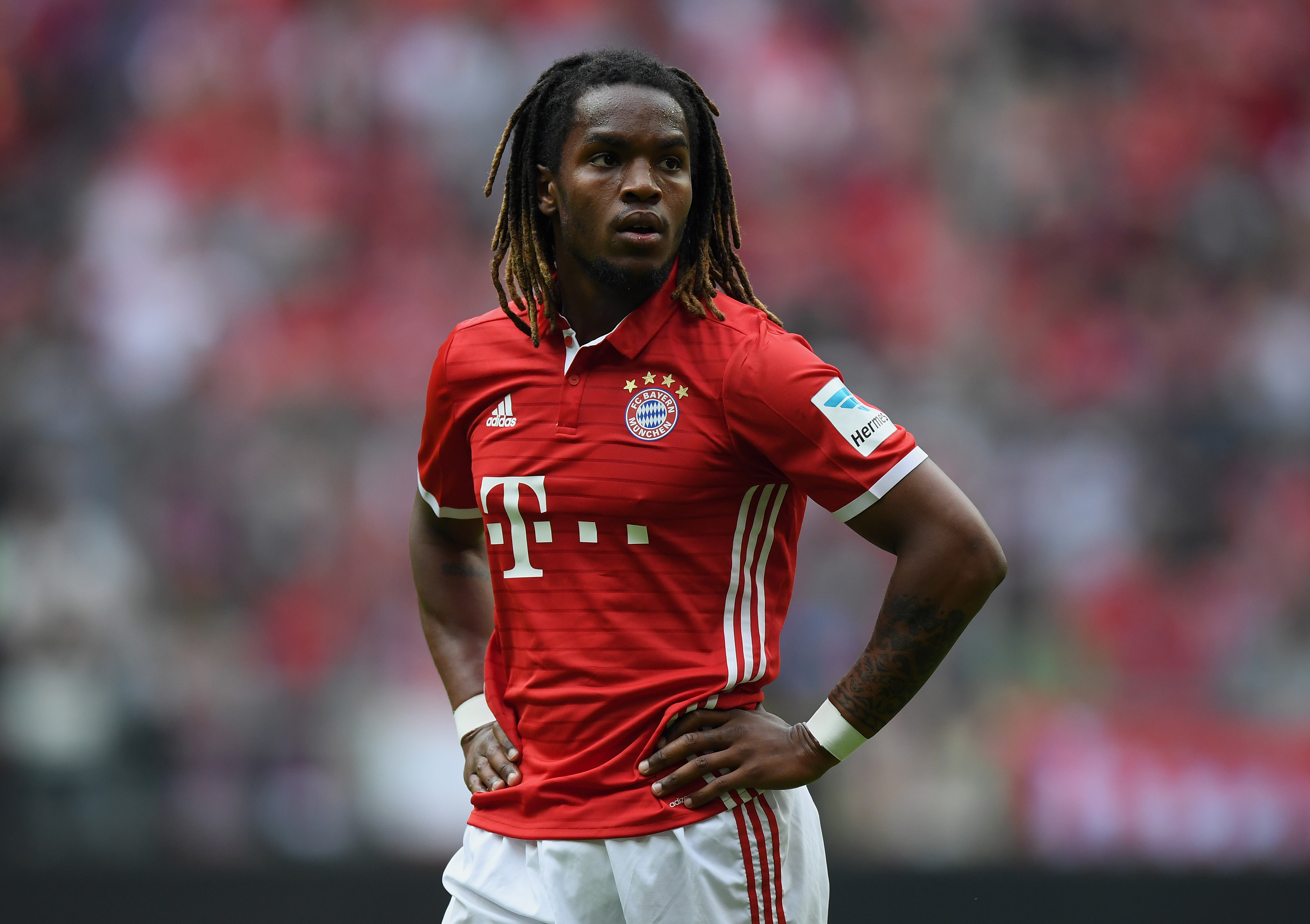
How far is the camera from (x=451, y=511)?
10.5 ft

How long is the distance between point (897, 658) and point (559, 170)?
3.67ft

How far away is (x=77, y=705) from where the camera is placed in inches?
271

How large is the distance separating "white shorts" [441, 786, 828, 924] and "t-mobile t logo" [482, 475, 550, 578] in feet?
1.59

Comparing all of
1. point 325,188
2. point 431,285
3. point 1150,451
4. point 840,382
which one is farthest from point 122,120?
point 840,382

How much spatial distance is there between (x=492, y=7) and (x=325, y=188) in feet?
5.72

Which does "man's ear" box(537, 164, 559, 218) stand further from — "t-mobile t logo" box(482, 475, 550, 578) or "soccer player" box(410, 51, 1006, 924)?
"t-mobile t logo" box(482, 475, 550, 578)

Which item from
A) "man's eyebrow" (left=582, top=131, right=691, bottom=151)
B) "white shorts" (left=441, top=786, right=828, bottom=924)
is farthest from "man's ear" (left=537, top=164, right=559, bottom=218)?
"white shorts" (left=441, top=786, right=828, bottom=924)

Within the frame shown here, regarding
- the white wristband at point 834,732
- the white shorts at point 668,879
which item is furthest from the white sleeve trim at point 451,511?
the white wristband at point 834,732

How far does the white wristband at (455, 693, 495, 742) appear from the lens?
10.0 ft

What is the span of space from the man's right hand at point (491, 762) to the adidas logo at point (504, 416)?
1.88 feet

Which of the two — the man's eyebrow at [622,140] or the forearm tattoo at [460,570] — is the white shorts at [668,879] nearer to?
the forearm tattoo at [460,570]

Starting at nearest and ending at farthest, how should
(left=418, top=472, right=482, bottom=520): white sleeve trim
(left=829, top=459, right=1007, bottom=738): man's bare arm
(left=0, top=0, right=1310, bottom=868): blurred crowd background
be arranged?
(left=829, top=459, right=1007, bottom=738): man's bare arm < (left=418, top=472, right=482, bottom=520): white sleeve trim < (left=0, top=0, right=1310, bottom=868): blurred crowd background

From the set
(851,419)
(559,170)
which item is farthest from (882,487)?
(559,170)

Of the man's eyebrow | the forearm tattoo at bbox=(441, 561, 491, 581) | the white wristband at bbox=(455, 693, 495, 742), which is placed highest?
the man's eyebrow
